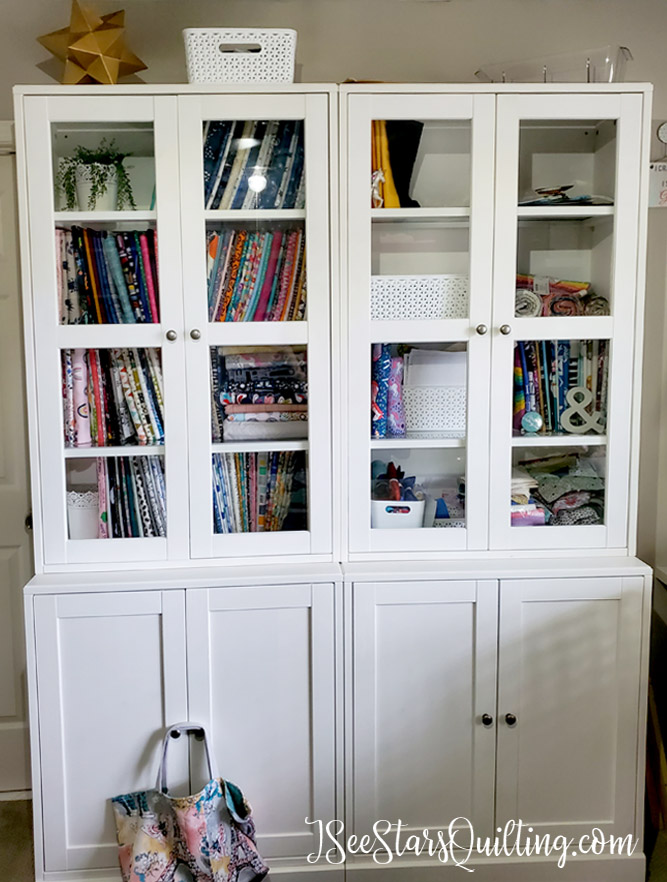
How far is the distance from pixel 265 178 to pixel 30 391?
2.67ft

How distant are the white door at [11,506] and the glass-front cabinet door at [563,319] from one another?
4.83 ft

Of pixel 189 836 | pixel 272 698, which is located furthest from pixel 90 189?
pixel 189 836

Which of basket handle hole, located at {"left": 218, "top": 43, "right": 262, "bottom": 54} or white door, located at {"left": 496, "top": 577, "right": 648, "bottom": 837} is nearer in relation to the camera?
basket handle hole, located at {"left": 218, "top": 43, "right": 262, "bottom": 54}

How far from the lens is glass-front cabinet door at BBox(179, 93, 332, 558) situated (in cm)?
186

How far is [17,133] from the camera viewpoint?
1810 millimetres

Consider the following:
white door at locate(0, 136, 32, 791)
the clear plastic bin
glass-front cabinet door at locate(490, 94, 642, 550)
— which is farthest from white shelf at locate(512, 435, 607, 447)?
white door at locate(0, 136, 32, 791)

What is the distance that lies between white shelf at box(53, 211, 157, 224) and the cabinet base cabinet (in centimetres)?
95

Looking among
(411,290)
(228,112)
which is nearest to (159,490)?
(411,290)

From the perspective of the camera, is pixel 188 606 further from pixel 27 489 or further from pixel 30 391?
pixel 27 489

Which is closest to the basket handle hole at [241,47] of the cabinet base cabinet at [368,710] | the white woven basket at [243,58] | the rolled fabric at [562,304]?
the white woven basket at [243,58]

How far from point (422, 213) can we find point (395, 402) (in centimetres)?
50

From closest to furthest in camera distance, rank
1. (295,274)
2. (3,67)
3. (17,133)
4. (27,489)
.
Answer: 1. (17,133)
2. (295,274)
3. (3,67)
4. (27,489)

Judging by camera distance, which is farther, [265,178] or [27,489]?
[27,489]

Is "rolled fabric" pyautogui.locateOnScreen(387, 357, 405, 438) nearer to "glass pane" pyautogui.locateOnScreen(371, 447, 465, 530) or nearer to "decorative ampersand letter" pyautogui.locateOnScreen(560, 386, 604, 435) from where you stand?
"glass pane" pyautogui.locateOnScreen(371, 447, 465, 530)
